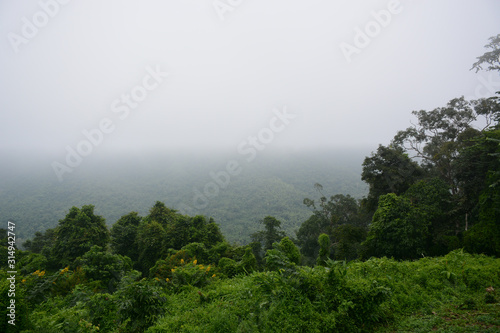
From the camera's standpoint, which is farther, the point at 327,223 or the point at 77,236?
the point at 327,223

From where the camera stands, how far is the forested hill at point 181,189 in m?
72.2

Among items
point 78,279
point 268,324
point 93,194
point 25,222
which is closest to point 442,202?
point 268,324

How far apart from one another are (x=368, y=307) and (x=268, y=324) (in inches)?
90.0

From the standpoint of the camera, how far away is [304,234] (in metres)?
29.1

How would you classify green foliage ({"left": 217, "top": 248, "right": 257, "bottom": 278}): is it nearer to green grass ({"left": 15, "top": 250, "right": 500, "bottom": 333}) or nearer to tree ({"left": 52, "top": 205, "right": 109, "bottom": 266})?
green grass ({"left": 15, "top": 250, "right": 500, "bottom": 333})

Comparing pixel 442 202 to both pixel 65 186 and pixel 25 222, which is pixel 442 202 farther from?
pixel 65 186

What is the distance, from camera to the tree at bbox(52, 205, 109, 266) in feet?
53.0

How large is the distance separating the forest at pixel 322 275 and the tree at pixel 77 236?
0.26 ft

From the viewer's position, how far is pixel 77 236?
16375 millimetres

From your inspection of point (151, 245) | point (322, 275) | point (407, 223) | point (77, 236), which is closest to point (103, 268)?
point (151, 245)

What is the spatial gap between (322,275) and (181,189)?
11262cm

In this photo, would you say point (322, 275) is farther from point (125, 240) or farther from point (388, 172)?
point (125, 240)

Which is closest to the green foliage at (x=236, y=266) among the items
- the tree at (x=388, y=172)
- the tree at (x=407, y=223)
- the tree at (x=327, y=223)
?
the tree at (x=407, y=223)

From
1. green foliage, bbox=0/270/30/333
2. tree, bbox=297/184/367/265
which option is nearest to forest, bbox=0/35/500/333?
green foliage, bbox=0/270/30/333
